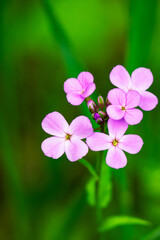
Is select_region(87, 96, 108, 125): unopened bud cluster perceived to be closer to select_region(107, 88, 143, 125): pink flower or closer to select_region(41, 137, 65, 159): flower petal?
select_region(107, 88, 143, 125): pink flower

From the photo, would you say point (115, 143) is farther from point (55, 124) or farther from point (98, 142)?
point (55, 124)

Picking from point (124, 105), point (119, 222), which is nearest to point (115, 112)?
point (124, 105)

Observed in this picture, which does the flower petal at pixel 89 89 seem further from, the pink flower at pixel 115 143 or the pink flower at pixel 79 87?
the pink flower at pixel 115 143

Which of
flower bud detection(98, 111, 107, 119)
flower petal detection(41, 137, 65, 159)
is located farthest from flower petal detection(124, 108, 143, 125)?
flower petal detection(41, 137, 65, 159)

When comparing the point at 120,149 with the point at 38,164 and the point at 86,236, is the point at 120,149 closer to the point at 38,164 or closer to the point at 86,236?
the point at 86,236

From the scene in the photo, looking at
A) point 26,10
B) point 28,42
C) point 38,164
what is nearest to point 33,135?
point 38,164
